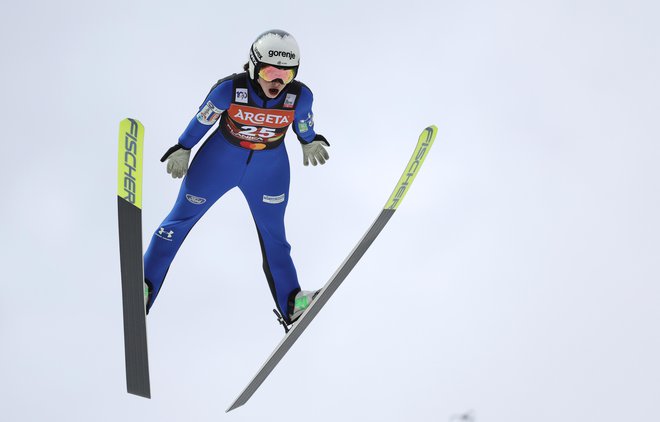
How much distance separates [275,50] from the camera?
533 cm

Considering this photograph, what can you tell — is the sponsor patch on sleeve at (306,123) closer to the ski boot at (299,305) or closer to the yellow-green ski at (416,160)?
the yellow-green ski at (416,160)

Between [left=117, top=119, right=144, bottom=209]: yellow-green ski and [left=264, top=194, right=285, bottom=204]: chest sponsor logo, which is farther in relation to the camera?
[left=264, top=194, right=285, bottom=204]: chest sponsor logo

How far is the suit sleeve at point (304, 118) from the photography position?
572 centimetres

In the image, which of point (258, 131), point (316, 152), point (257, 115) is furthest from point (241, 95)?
point (316, 152)

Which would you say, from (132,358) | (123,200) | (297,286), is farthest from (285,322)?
(123,200)

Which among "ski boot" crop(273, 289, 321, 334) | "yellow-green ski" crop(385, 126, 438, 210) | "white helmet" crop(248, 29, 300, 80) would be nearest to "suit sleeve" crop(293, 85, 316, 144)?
"white helmet" crop(248, 29, 300, 80)

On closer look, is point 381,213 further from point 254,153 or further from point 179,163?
point 179,163

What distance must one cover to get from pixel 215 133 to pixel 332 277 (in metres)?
1.24

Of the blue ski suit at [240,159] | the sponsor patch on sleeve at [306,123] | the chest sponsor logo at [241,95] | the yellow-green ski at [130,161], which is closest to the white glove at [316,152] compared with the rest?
the blue ski suit at [240,159]

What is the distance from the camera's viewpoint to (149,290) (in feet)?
19.1

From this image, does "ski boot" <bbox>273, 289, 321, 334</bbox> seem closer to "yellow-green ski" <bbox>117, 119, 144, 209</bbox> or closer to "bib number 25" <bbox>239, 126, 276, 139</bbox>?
"bib number 25" <bbox>239, 126, 276, 139</bbox>

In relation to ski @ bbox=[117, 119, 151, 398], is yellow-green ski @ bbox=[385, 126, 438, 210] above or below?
above

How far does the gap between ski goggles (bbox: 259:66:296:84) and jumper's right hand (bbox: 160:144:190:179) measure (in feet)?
2.48

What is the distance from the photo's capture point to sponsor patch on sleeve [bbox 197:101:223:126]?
5.56m
